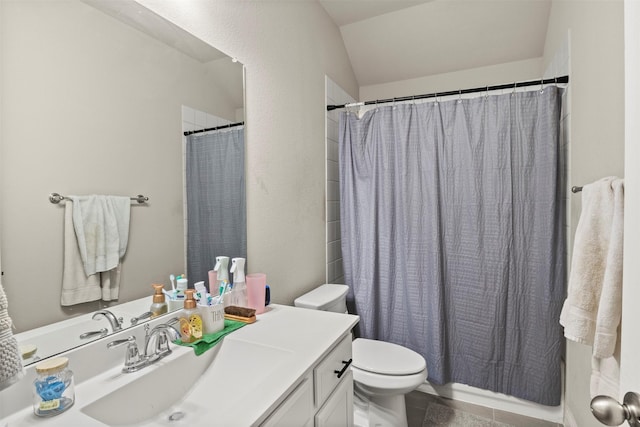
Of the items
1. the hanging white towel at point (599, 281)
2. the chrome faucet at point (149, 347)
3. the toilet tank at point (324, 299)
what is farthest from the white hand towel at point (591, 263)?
the chrome faucet at point (149, 347)

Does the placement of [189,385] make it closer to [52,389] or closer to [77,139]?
[52,389]

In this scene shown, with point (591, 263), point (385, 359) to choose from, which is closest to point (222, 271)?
point (385, 359)

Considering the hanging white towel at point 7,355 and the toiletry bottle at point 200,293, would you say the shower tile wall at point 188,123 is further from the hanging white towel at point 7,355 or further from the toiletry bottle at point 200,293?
the hanging white towel at point 7,355

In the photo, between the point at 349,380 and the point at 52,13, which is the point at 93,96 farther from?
the point at 349,380

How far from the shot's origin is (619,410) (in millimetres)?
516

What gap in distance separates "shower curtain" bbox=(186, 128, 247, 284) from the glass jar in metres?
0.52

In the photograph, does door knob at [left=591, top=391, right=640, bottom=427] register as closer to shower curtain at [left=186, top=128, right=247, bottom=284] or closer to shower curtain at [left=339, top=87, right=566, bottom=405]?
shower curtain at [left=186, top=128, right=247, bottom=284]

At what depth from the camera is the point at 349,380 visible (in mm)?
1315

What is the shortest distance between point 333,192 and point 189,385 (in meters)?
1.65

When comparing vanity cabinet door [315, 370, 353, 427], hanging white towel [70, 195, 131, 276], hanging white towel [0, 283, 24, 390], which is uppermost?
hanging white towel [70, 195, 131, 276]

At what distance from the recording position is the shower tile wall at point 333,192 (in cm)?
231

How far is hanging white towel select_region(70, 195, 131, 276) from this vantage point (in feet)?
2.93

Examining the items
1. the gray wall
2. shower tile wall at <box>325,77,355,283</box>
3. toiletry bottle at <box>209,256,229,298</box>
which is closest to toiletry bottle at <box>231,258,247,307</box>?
toiletry bottle at <box>209,256,229,298</box>

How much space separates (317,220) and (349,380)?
1051 millimetres
